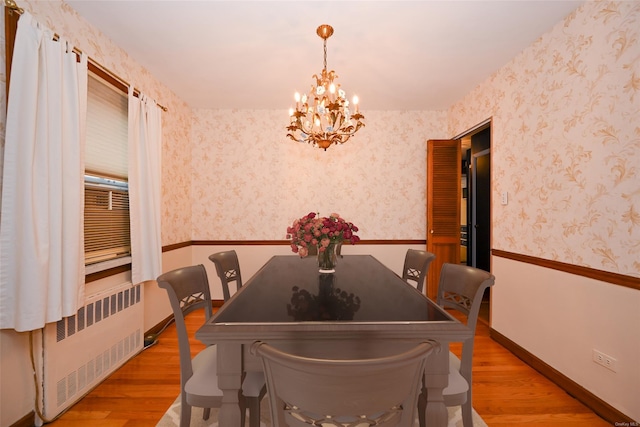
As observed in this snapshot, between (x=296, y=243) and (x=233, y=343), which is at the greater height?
(x=296, y=243)

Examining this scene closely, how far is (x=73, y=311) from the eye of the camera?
182cm

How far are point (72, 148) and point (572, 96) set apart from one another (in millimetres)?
3475

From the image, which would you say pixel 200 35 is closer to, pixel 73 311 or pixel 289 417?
pixel 73 311

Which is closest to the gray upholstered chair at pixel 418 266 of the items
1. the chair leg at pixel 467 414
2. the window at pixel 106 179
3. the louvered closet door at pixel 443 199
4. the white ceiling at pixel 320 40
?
the chair leg at pixel 467 414

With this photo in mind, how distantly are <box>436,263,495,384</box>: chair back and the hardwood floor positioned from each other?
797mm

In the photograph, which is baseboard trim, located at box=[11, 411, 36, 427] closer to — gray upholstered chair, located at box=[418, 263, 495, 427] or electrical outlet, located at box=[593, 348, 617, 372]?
gray upholstered chair, located at box=[418, 263, 495, 427]

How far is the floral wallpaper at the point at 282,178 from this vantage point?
3.92 m

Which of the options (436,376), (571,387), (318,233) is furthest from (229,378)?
(571,387)

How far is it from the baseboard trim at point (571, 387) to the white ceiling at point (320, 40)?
2.66 meters

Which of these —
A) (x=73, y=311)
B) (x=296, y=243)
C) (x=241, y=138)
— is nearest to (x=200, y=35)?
(x=241, y=138)

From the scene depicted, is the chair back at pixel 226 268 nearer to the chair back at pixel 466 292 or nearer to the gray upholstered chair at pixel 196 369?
the gray upholstered chair at pixel 196 369

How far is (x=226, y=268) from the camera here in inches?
84.9

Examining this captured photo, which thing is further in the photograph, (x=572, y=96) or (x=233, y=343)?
(x=572, y=96)

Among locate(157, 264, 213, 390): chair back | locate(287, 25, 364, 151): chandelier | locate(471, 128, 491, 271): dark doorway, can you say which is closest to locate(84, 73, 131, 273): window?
locate(157, 264, 213, 390): chair back
